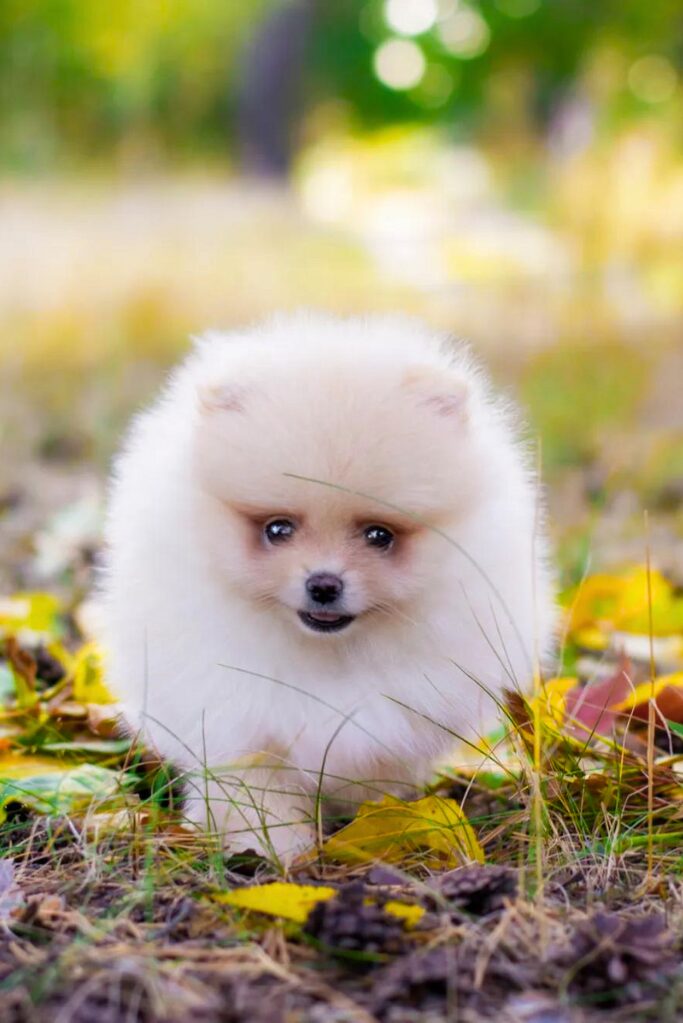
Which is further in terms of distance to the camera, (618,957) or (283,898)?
(283,898)

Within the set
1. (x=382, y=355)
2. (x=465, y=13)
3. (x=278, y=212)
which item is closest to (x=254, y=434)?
(x=382, y=355)

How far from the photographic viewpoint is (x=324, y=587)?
2.17 m

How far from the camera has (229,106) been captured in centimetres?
2258

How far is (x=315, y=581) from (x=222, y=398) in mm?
430

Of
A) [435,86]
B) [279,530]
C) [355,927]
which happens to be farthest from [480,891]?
[435,86]

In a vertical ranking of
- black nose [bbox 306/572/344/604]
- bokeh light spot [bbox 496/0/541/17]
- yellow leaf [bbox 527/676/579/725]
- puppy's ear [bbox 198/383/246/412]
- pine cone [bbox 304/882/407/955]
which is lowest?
pine cone [bbox 304/882/407/955]

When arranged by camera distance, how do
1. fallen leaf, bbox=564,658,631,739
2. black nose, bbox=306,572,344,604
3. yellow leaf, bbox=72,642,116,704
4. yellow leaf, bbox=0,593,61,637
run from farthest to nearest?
yellow leaf, bbox=0,593,61,637, yellow leaf, bbox=72,642,116,704, fallen leaf, bbox=564,658,631,739, black nose, bbox=306,572,344,604

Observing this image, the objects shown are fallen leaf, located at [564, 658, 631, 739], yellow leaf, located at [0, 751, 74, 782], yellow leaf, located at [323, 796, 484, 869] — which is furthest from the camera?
fallen leaf, located at [564, 658, 631, 739]

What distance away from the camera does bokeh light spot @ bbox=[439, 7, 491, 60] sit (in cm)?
1948

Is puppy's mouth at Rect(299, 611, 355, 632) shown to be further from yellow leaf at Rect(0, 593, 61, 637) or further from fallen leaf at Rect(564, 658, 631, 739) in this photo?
yellow leaf at Rect(0, 593, 61, 637)

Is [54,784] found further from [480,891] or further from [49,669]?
[480,891]

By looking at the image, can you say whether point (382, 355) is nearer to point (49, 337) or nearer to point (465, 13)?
point (49, 337)

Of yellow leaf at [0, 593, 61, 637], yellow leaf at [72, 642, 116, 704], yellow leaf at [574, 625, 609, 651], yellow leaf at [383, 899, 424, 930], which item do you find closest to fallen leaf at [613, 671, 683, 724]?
yellow leaf at [574, 625, 609, 651]

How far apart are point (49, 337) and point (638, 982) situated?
6082 millimetres
